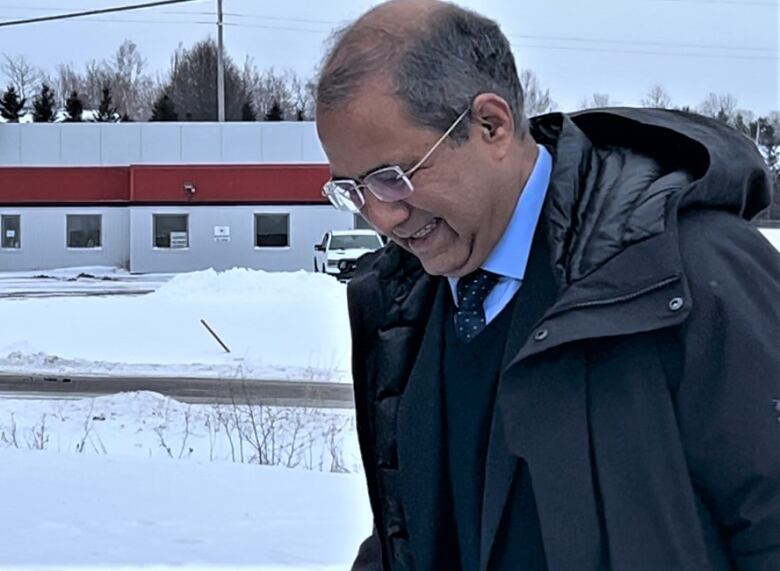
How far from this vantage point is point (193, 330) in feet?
65.9

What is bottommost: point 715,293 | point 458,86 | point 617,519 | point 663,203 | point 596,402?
point 617,519

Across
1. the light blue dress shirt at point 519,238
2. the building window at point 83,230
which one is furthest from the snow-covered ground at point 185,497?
the building window at point 83,230

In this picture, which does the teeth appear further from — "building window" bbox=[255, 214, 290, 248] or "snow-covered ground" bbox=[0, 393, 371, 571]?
"building window" bbox=[255, 214, 290, 248]

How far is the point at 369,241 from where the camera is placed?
31.7 meters

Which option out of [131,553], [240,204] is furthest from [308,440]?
[240,204]

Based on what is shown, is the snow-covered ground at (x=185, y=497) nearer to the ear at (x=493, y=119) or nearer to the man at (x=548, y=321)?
the man at (x=548, y=321)

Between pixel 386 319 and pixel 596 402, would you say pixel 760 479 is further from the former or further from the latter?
pixel 386 319

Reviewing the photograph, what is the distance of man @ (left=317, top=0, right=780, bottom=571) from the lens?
1.70 m

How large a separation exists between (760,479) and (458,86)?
0.73 m

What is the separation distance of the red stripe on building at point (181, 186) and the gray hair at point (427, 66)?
3471 cm

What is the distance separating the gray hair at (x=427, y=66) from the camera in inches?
74.1

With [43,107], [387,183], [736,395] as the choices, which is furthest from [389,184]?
[43,107]

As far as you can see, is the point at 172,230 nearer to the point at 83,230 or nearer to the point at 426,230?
the point at 83,230

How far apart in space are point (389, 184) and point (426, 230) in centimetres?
11
